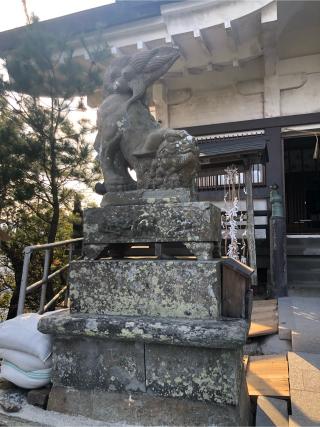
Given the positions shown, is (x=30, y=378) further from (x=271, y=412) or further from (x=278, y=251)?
(x=278, y=251)

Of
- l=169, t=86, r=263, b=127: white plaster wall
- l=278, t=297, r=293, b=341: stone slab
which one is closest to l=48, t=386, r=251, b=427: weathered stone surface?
l=278, t=297, r=293, b=341: stone slab

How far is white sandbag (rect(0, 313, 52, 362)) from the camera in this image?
1913 millimetres

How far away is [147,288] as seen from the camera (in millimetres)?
1838

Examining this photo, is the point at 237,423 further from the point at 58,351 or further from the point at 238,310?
the point at 58,351

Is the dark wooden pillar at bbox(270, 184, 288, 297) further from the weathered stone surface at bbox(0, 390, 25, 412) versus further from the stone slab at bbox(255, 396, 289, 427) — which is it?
the weathered stone surface at bbox(0, 390, 25, 412)

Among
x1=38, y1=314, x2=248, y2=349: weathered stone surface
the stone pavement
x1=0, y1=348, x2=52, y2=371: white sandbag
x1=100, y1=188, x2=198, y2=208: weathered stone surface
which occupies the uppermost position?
x1=100, y1=188, x2=198, y2=208: weathered stone surface

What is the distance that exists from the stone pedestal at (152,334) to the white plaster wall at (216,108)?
5.97 m

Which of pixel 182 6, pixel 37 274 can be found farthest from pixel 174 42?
pixel 37 274

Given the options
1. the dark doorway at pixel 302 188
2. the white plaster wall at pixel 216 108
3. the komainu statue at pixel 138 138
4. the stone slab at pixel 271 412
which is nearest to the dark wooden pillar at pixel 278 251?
the white plaster wall at pixel 216 108

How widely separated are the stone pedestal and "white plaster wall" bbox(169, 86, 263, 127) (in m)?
5.97

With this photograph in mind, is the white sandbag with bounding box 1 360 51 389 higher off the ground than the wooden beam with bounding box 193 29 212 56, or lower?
lower

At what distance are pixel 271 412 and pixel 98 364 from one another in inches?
45.0

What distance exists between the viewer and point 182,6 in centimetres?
589

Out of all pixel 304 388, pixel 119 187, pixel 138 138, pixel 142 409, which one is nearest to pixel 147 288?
pixel 142 409
